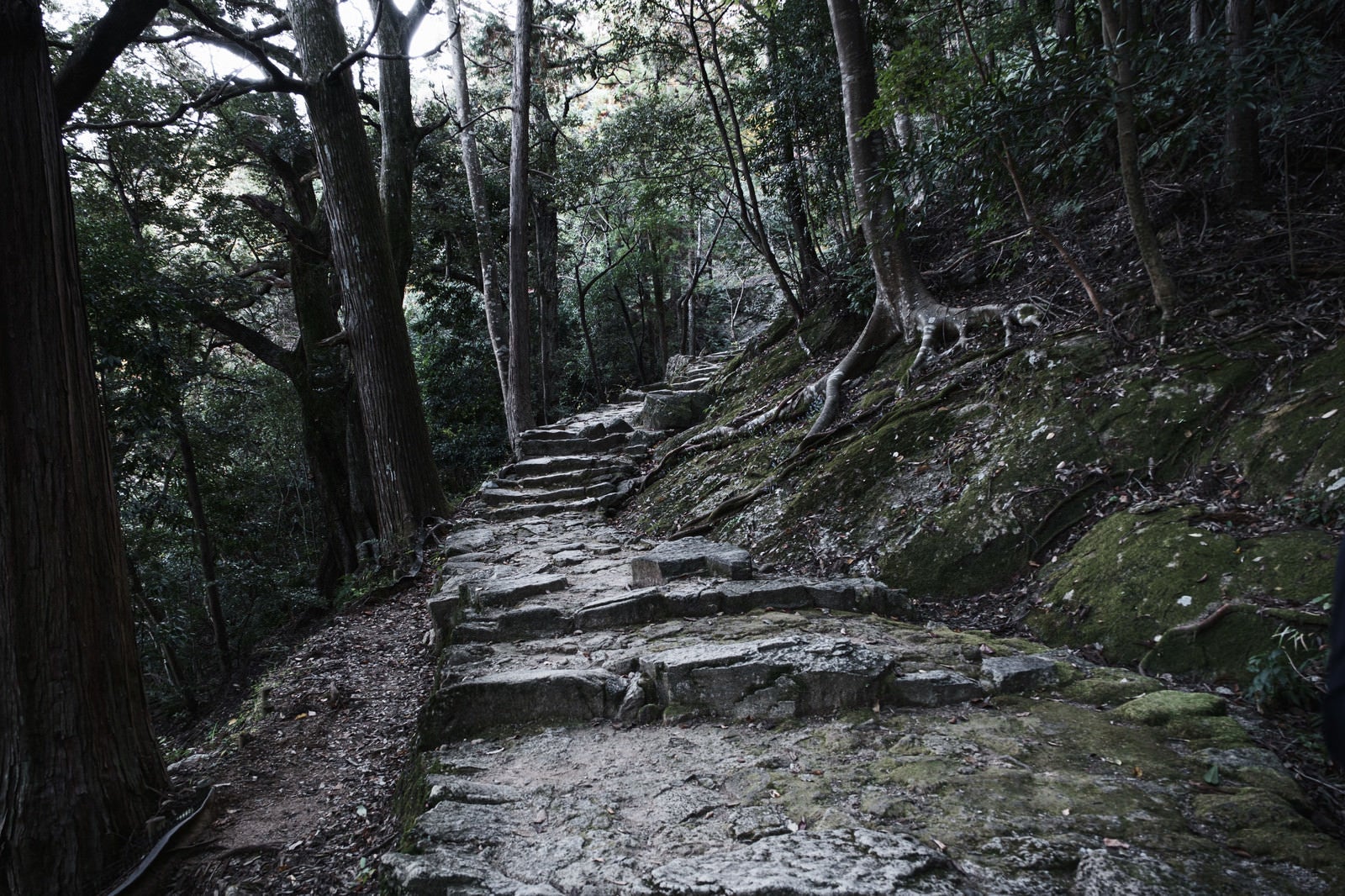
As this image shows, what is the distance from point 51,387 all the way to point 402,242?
6182 millimetres

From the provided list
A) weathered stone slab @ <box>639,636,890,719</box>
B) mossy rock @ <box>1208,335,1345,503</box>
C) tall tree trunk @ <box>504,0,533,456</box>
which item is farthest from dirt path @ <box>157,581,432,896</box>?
tall tree trunk @ <box>504,0,533,456</box>

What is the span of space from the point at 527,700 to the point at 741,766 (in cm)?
107

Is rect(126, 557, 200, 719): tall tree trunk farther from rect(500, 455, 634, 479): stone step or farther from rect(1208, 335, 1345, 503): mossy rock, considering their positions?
rect(1208, 335, 1345, 503): mossy rock

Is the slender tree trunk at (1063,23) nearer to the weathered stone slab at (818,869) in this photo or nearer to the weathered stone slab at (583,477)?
the weathered stone slab at (583,477)

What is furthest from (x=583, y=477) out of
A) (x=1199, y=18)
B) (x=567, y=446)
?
(x=1199, y=18)

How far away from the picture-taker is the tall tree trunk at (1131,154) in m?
4.31

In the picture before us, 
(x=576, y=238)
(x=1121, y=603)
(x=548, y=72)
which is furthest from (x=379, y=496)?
(x=576, y=238)

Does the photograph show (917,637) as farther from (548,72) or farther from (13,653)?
(548,72)

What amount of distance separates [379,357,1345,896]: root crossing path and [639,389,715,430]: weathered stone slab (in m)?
5.32

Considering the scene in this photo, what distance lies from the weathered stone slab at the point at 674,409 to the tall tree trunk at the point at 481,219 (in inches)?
94.4

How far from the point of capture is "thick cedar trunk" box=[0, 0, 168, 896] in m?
2.50

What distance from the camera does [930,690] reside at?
2.94 meters

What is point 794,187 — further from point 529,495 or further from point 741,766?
point 741,766

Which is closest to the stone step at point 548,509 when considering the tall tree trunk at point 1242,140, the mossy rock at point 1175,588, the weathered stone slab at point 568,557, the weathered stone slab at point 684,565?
the weathered stone slab at point 568,557
